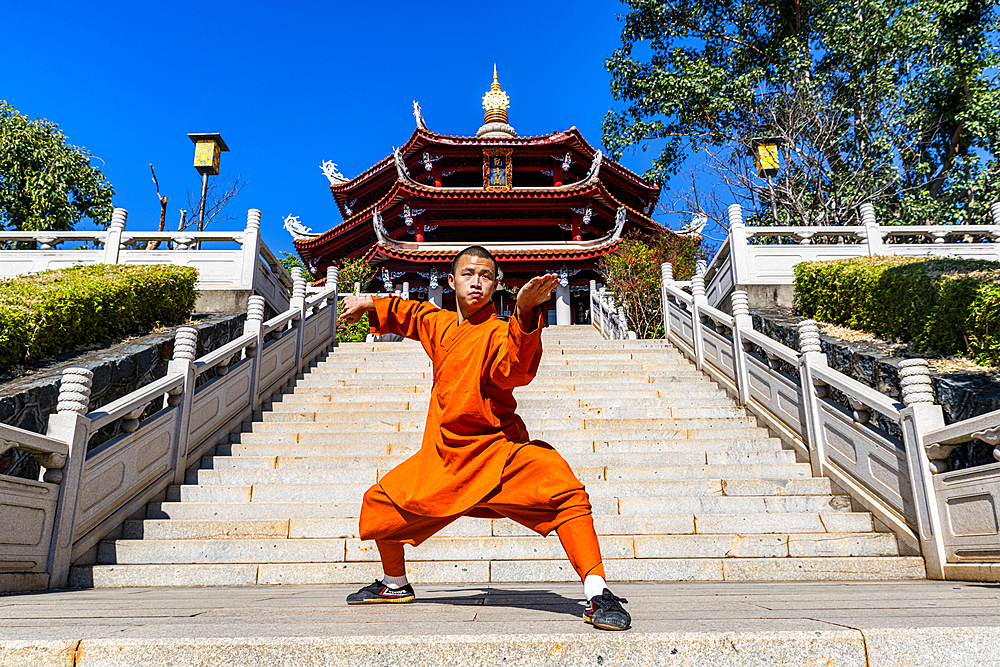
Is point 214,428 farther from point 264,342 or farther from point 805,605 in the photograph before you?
point 805,605

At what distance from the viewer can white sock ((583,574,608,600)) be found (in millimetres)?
1920

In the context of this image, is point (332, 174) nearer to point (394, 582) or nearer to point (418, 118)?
point (418, 118)

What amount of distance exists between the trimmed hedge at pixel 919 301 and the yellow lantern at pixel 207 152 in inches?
394

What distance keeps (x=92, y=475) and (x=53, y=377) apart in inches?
67.1

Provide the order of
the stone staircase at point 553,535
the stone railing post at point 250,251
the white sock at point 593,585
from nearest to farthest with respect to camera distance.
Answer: the white sock at point 593,585
the stone staircase at point 553,535
the stone railing post at point 250,251

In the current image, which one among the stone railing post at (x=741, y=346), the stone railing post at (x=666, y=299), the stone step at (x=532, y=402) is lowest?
the stone step at (x=532, y=402)

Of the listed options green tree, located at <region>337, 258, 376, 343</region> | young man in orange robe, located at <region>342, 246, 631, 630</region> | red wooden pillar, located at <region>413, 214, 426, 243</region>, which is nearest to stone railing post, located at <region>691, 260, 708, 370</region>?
young man in orange robe, located at <region>342, 246, 631, 630</region>

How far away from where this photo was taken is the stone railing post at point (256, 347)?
646 cm

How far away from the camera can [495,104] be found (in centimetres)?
2411

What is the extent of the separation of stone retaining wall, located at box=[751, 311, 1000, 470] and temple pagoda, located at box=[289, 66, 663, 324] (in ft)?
39.5

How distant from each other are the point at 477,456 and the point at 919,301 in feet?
18.9

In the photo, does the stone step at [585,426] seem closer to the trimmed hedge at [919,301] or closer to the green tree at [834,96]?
the trimmed hedge at [919,301]

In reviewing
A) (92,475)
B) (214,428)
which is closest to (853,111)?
(214,428)

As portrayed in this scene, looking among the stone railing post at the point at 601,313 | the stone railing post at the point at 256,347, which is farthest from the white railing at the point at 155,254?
the stone railing post at the point at 601,313
